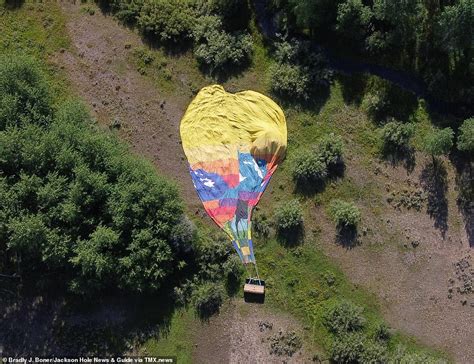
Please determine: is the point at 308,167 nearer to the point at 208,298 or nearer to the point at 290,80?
the point at 290,80

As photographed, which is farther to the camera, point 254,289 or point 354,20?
point 354,20

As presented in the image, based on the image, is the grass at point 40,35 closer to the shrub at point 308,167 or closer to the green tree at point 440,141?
the shrub at point 308,167

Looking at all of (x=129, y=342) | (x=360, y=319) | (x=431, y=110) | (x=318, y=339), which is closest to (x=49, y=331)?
(x=129, y=342)

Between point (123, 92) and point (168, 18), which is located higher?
point (168, 18)

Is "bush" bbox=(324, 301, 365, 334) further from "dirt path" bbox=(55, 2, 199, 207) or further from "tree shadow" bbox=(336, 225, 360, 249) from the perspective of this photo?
"dirt path" bbox=(55, 2, 199, 207)

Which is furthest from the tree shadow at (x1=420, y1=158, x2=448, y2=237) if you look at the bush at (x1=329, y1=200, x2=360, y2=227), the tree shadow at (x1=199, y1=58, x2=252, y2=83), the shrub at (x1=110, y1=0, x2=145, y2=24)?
the shrub at (x1=110, y1=0, x2=145, y2=24)

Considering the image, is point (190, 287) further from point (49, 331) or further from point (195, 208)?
point (49, 331)

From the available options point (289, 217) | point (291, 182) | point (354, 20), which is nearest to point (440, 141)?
point (354, 20)
